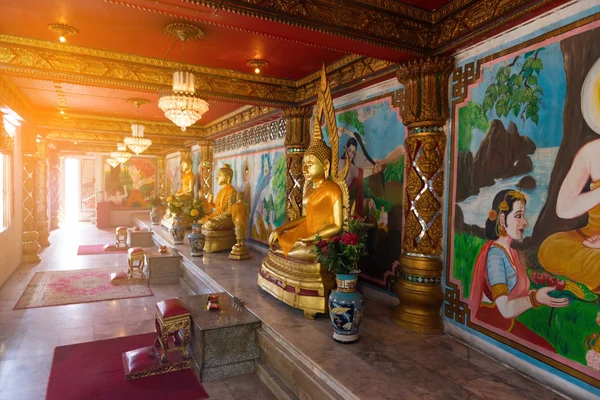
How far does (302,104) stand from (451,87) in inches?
110

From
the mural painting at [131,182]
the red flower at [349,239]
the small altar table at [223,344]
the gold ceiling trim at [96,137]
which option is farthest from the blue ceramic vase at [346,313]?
the mural painting at [131,182]

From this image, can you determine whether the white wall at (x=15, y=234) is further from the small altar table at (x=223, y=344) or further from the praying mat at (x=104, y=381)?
the small altar table at (x=223, y=344)

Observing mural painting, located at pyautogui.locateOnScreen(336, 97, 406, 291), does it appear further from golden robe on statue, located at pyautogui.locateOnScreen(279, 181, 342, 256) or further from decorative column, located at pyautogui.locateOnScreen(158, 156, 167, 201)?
decorative column, located at pyautogui.locateOnScreen(158, 156, 167, 201)

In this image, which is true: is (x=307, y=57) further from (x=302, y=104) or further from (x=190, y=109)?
(x=190, y=109)

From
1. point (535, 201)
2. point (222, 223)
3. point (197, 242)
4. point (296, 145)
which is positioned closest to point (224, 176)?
point (222, 223)

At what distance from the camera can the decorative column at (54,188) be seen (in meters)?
16.0

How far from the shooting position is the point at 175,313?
12.6ft

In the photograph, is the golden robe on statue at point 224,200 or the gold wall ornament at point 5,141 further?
the golden robe on statue at point 224,200

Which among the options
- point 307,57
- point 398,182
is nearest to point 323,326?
point 398,182

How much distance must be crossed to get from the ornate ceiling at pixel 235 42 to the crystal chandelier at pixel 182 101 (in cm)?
56

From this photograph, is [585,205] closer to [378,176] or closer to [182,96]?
[378,176]

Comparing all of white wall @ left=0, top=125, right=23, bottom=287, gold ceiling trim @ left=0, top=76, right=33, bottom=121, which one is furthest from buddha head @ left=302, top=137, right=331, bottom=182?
white wall @ left=0, top=125, right=23, bottom=287

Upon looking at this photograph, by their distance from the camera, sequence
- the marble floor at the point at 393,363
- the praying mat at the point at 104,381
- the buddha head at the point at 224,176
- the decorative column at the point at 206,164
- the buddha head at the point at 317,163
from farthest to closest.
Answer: the decorative column at the point at 206,164 → the buddha head at the point at 224,176 → the buddha head at the point at 317,163 → the praying mat at the point at 104,381 → the marble floor at the point at 393,363

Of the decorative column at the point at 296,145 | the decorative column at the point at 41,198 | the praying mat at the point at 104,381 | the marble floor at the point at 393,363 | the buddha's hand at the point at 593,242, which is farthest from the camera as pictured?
the decorative column at the point at 41,198
